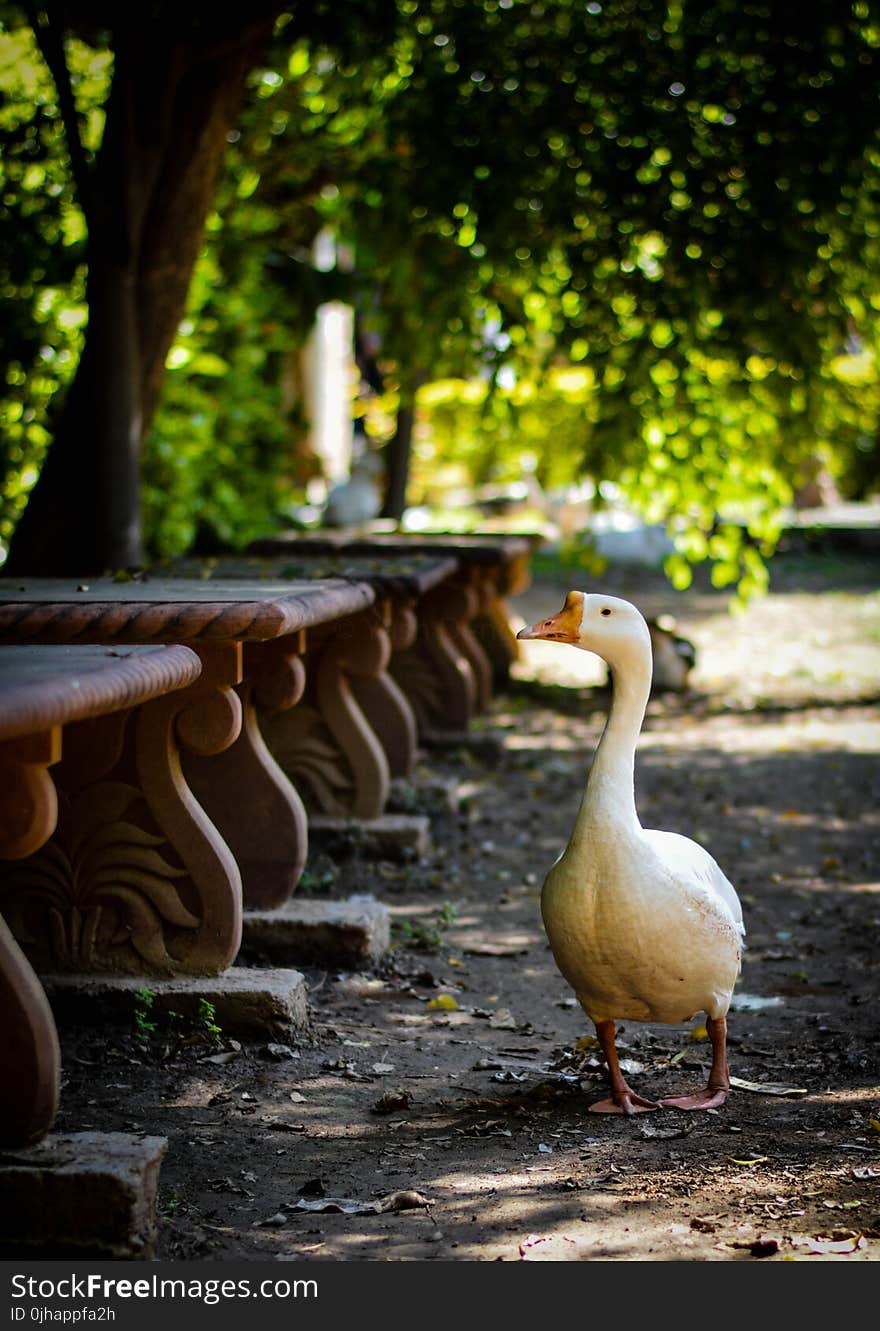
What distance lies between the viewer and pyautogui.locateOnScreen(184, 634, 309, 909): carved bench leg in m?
4.17

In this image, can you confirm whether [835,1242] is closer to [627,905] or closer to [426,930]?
[627,905]

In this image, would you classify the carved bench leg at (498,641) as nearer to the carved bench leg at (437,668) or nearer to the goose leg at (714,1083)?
the carved bench leg at (437,668)

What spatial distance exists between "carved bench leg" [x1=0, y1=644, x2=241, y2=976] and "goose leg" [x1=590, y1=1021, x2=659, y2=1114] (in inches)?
38.4

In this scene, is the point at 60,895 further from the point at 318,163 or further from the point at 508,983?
the point at 318,163

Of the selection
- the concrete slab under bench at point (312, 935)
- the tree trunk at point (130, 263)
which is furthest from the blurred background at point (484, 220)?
the concrete slab under bench at point (312, 935)

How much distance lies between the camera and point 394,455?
1253 cm

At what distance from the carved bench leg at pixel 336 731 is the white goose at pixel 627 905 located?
190cm

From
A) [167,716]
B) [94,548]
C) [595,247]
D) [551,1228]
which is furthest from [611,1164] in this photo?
[595,247]

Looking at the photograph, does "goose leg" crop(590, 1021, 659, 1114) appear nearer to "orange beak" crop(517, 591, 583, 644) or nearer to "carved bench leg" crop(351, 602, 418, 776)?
"orange beak" crop(517, 591, 583, 644)

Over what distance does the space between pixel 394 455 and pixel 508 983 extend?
8520 millimetres

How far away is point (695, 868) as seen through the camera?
338 centimetres

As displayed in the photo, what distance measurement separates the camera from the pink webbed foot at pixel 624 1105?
11.0 feet

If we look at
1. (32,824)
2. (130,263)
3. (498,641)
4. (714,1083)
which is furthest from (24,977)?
(498,641)

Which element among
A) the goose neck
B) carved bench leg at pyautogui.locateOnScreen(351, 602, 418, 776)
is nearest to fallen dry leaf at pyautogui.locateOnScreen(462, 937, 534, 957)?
carved bench leg at pyautogui.locateOnScreen(351, 602, 418, 776)
